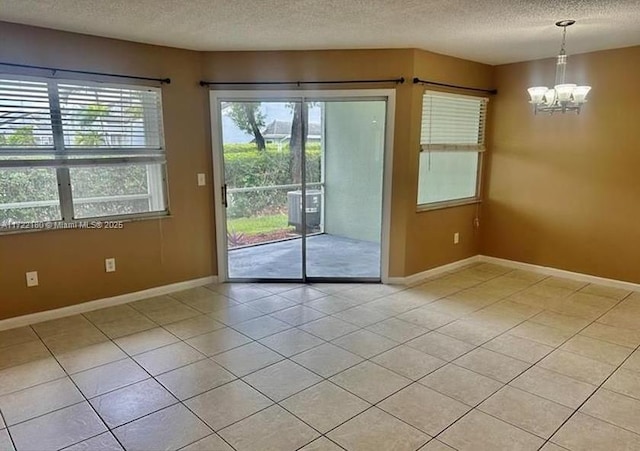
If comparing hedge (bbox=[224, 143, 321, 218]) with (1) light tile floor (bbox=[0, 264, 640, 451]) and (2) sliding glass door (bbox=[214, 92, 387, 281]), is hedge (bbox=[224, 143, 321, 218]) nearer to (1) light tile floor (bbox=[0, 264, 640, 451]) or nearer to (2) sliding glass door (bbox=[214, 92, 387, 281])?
(2) sliding glass door (bbox=[214, 92, 387, 281])

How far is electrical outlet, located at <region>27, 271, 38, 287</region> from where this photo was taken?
136 inches

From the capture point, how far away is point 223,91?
4176mm

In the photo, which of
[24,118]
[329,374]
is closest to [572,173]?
[329,374]

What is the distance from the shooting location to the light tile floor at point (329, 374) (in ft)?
7.05

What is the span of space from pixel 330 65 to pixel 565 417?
3379 mm

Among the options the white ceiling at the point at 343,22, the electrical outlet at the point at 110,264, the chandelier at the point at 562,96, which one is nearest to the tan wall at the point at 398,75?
the white ceiling at the point at 343,22

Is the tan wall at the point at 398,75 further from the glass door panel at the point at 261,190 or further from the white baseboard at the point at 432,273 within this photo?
the glass door panel at the point at 261,190

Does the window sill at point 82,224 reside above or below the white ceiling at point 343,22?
below

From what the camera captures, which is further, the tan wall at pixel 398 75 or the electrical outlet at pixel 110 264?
the tan wall at pixel 398 75

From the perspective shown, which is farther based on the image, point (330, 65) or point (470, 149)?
point (470, 149)

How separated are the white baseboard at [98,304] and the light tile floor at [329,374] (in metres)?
0.09

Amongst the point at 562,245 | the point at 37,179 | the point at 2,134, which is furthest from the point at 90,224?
the point at 562,245

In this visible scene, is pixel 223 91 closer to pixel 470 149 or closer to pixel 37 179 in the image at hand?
pixel 37 179

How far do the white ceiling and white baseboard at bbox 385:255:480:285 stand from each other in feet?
7.54
